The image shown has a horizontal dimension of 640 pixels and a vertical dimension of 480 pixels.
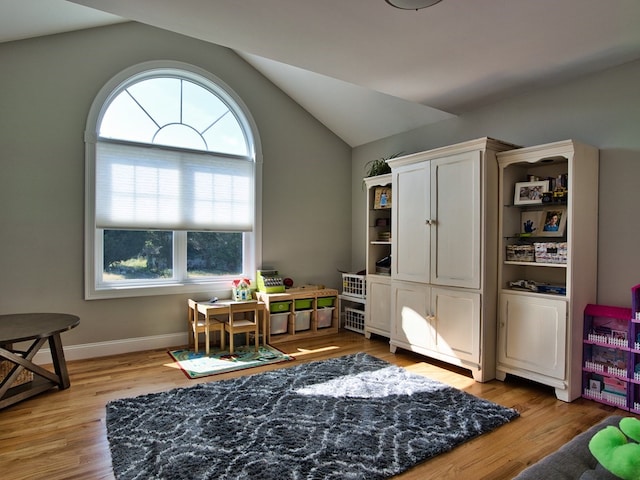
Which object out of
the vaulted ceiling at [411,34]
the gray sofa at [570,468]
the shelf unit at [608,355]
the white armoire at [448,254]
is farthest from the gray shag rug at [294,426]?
the vaulted ceiling at [411,34]

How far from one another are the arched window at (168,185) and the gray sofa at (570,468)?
3.62m

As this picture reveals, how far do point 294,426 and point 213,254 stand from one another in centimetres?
249

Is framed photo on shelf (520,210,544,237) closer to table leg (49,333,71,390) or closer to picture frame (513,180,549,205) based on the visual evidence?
picture frame (513,180,549,205)

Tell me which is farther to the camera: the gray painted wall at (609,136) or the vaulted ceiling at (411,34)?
the gray painted wall at (609,136)

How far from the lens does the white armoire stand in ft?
10.4

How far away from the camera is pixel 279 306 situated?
4332mm

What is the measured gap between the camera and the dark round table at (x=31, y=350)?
264 cm

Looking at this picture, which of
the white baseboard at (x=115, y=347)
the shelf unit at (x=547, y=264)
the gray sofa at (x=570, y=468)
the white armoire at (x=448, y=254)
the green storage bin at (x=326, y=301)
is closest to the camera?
the gray sofa at (x=570, y=468)

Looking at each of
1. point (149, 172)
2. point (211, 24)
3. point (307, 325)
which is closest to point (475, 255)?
point (307, 325)

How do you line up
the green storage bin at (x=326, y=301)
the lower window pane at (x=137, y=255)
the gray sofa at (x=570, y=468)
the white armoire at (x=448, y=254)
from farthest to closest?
the green storage bin at (x=326, y=301) → the lower window pane at (x=137, y=255) → the white armoire at (x=448, y=254) → the gray sofa at (x=570, y=468)

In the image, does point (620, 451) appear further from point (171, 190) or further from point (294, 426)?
point (171, 190)

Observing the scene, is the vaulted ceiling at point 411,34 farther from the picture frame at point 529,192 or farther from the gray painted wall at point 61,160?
the picture frame at point 529,192

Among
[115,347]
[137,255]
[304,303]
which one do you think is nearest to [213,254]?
[137,255]

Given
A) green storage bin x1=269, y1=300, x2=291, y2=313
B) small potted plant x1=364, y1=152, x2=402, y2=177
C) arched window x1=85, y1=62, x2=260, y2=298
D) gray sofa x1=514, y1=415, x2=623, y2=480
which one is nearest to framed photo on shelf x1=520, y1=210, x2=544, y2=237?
small potted plant x1=364, y1=152, x2=402, y2=177
